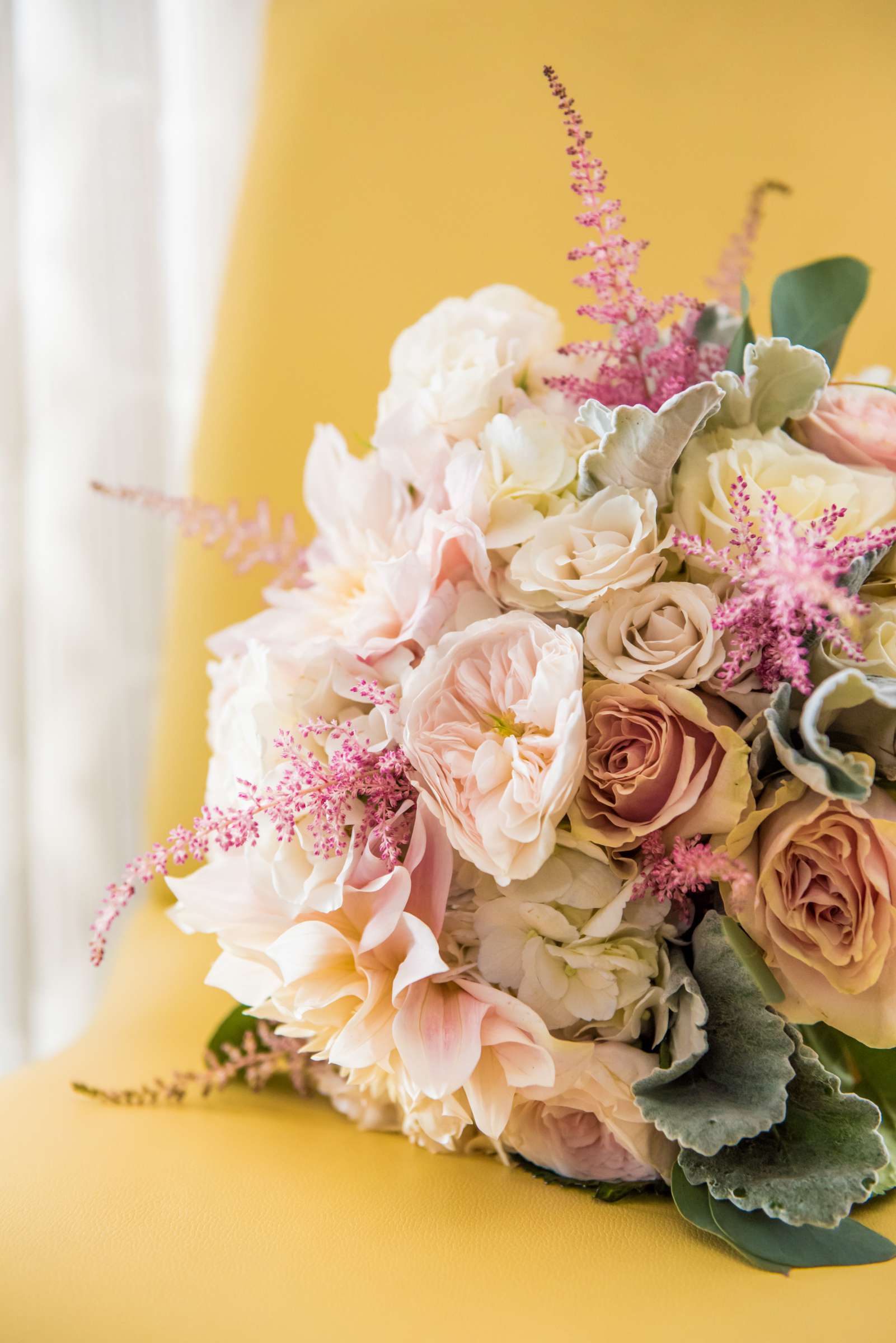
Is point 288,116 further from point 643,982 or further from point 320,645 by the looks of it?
point 643,982

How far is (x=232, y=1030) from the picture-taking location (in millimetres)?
648

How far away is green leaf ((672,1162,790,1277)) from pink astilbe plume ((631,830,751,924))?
0.37 feet

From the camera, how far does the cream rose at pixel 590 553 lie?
1.53 feet

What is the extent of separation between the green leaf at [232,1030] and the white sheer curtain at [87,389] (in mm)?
562

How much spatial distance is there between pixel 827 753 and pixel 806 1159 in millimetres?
185

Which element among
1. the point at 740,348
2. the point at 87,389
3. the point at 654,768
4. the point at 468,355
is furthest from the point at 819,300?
the point at 87,389

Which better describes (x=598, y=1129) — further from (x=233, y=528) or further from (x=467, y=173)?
(x=467, y=173)

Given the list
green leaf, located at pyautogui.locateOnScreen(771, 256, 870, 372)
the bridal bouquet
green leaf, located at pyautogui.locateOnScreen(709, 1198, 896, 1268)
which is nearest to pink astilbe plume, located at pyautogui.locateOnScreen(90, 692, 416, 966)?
the bridal bouquet

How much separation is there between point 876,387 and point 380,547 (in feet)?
0.92

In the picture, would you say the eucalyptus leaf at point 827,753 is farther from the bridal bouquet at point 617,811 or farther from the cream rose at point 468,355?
the cream rose at point 468,355

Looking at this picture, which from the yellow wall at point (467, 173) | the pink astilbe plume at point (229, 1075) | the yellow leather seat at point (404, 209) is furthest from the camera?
the yellow wall at point (467, 173)

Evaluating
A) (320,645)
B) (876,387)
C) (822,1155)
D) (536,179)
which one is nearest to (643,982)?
(822,1155)

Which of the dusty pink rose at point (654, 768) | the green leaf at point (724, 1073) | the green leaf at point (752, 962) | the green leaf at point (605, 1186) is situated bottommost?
the green leaf at point (605, 1186)

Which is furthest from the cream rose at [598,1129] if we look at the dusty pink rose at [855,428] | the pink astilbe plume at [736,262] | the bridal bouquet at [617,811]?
the pink astilbe plume at [736,262]
